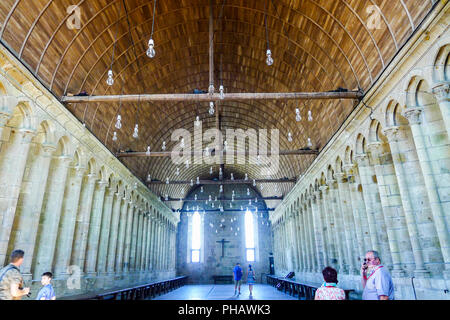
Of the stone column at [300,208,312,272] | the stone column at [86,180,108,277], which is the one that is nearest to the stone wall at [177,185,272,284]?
the stone column at [300,208,312,272]

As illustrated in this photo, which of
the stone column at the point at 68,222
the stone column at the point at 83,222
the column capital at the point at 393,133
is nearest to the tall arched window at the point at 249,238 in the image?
the stone column at the point at 83,222

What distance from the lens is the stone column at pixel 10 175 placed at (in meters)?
9.18

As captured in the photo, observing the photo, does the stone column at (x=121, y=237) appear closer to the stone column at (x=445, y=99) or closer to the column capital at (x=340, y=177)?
the column capital at (x=340, y=177)

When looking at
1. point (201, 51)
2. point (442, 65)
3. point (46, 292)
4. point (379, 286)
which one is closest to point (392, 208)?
point (442, 65)

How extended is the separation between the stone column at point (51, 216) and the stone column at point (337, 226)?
44.1 ft

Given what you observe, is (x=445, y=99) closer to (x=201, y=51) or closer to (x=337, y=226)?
(x=337, y=226)

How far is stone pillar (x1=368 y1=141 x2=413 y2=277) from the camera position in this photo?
34.4 feet

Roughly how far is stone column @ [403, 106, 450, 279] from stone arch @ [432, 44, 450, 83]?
0.78 m

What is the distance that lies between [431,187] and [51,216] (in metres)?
13.5

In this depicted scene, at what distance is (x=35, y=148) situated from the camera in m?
11.7

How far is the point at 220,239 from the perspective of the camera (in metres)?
39.0

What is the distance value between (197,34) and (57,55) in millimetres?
7348
